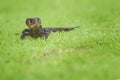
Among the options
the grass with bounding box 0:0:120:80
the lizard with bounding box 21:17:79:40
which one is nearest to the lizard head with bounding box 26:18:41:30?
the lizard with bounding box 21:17:79:40

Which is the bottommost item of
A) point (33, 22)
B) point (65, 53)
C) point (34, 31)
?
point (65, 53)

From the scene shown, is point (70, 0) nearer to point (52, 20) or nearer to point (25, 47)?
point (52, 20)

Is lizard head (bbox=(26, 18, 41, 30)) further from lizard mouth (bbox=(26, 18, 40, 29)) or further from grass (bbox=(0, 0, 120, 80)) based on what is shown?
grass (bbox=(0, 0, 120, 80))

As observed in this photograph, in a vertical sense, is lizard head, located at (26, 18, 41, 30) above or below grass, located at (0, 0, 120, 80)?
above

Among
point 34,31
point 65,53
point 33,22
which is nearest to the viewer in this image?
point 65,53

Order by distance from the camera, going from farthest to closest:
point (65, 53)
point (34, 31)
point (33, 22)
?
point (34, 31), point (33, 22), point (65, 53)

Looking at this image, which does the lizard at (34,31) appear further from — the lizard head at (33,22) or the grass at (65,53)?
the grass at (65,53)

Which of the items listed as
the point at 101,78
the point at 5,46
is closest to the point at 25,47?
the point at 5,46

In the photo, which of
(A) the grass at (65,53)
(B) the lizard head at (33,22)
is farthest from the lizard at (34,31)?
(A) the grass at (65,53)

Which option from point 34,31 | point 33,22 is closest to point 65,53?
point 33,22

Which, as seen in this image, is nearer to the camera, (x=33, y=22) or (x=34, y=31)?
(x=33, y=22)

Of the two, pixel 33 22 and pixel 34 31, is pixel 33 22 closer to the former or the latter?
pixel 33 22
